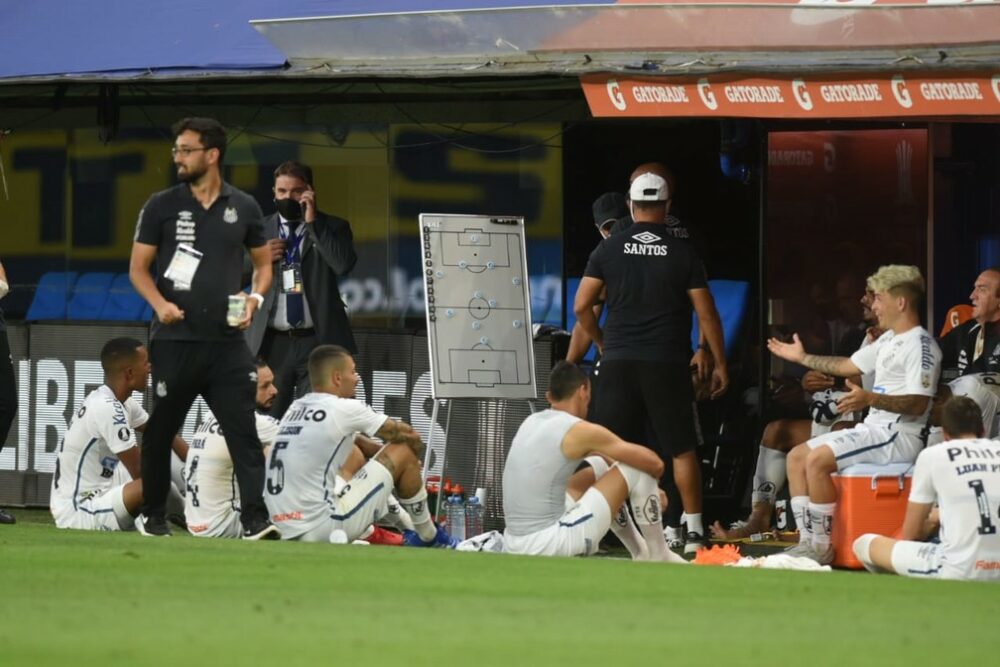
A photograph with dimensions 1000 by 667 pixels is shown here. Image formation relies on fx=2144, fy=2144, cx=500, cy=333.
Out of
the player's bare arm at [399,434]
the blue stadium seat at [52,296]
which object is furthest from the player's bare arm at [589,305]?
the blue stadium seat at [52,296]

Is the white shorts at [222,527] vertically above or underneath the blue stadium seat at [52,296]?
underneath

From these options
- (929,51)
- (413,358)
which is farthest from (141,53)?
(929,51)

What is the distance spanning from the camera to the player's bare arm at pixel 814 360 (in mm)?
11523

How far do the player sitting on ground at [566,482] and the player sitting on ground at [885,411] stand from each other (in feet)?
2.95

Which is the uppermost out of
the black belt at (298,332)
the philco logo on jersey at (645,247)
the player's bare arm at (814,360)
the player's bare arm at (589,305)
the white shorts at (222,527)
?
the philco logo on jersey at (645,247)

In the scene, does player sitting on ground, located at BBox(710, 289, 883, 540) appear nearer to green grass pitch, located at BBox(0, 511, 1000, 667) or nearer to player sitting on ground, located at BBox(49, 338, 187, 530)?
green grass pitch, located at BBox(0, 511, 1000, 667)

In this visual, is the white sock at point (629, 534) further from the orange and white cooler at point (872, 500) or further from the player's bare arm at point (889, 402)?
the player's bare arm at point (889, 402)

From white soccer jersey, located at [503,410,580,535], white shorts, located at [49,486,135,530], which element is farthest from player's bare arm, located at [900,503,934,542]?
white shorts, located at [49,486,135,530]

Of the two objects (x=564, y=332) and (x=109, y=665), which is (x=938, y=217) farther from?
(x=109, y=665)

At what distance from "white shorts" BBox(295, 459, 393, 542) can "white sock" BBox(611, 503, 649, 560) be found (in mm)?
1298

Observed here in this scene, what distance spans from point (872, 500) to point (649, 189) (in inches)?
86.1

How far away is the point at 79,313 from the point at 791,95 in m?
6.23

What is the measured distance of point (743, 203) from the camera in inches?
558

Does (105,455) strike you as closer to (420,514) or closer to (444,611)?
(420,514)
